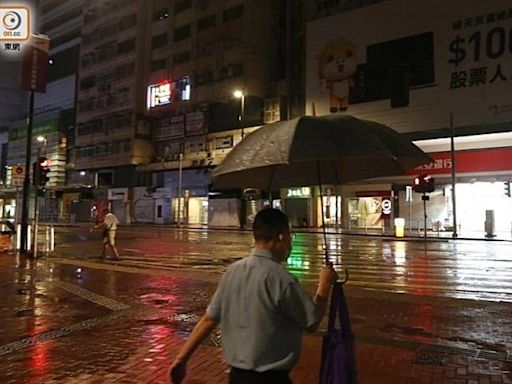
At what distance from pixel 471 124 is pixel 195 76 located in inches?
1121

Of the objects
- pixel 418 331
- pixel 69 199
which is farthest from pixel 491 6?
pixel 69 199

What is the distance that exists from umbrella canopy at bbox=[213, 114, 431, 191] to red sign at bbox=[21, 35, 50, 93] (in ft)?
47.9

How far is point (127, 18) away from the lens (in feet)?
212

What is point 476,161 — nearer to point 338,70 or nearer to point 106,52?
point 338,70

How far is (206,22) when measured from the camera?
179 ft

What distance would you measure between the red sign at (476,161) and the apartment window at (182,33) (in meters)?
31.5

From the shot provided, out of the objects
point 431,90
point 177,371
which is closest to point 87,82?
point 431,90

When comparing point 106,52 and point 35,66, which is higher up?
point 106,52

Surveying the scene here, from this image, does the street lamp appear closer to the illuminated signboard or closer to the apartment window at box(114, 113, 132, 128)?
the apartment window at box(114, 113, 132, 128)

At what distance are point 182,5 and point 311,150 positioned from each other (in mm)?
58543

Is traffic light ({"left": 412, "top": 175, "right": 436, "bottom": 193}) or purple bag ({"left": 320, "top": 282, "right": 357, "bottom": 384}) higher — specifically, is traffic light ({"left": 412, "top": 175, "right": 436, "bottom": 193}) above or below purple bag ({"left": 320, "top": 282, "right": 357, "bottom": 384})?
above

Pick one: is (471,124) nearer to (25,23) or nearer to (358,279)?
(358,279)

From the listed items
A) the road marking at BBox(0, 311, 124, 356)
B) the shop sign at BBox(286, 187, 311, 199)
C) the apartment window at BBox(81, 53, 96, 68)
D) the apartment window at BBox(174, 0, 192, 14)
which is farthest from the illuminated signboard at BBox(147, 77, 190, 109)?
the road marking at BBox(0, 311, 124, 356)

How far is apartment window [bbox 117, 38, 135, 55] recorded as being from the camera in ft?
206
